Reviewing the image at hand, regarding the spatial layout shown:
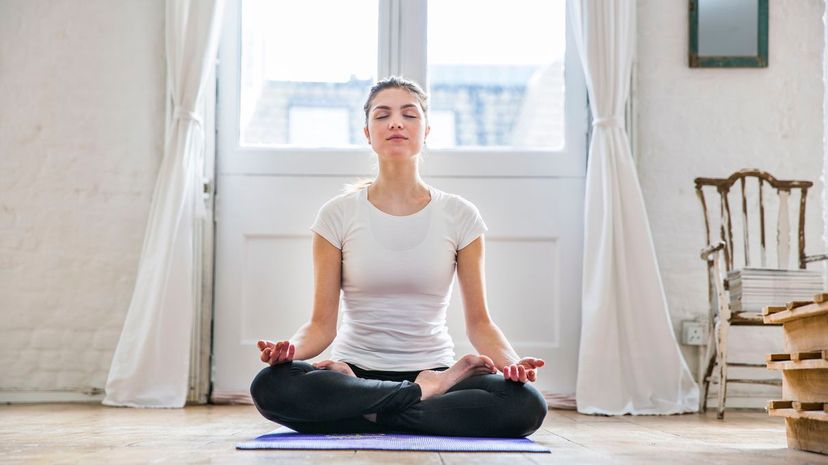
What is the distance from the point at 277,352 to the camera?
2.12 m

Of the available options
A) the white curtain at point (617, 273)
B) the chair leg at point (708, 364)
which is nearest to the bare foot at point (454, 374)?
the white curtain at point (617, 273)

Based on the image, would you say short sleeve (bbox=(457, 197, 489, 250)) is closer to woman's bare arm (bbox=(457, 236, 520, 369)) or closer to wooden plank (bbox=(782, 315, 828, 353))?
woman's bare arm (bbox=(457, 236, 520, 369))

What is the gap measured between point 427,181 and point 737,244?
128 centimetres

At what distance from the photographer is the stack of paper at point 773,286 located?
3377 mm

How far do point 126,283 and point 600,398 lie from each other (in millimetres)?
1926

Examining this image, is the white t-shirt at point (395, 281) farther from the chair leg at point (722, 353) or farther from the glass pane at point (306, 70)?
the glass pane at point (306, 70)

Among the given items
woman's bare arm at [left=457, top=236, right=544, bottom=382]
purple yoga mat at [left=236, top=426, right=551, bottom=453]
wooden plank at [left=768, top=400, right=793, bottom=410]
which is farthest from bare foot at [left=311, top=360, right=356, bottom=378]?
wooden plank at [left=768, top=400, right=793, bottom=410]

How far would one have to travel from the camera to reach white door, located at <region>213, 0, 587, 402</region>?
3.82 metres

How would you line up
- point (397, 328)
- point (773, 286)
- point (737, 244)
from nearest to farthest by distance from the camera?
1. point (397, 328)
2. point (773, 286)
3. point (737, 244)

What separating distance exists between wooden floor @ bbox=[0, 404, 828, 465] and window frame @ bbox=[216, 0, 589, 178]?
101 cm

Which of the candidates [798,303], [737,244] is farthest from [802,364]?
[737,244]

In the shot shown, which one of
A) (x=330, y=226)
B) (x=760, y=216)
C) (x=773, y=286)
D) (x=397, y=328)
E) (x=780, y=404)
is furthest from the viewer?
(x=760, y=216)

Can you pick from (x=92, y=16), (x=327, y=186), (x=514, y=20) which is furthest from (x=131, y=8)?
(x=514, y=20)

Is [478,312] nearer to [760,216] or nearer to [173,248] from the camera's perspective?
[173,248]
